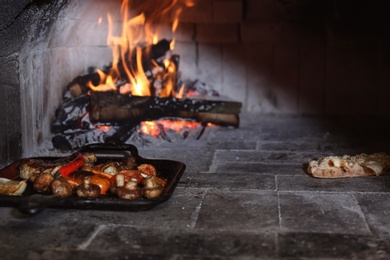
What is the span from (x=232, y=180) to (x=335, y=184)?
24.7 inches

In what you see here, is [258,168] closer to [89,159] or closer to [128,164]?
[128,164]

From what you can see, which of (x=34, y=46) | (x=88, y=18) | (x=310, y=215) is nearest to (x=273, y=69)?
(x=88, y=18)

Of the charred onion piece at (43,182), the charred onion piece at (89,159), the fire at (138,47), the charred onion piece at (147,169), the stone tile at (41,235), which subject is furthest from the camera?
the fire at (138,47)

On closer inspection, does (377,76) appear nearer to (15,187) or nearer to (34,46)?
(34,46)

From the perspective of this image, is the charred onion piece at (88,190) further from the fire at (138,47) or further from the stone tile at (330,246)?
the fire at (138,47)

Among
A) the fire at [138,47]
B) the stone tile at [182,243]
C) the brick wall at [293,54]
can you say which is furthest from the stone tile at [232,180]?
the brick wall at [293,54]

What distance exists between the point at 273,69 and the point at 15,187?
3532 mm

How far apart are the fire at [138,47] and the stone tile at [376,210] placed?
2.59 m

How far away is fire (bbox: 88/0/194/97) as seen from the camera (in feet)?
16.6

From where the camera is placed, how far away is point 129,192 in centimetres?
280

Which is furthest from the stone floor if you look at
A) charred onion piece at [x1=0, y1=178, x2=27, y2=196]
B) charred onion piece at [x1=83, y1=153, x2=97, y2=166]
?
charred onion piece at [x1=83, y1=153, x2=97, y2=166]

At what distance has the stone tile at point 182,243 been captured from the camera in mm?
2326

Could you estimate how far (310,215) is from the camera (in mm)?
2770

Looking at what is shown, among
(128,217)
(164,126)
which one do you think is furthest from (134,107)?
(128,217)
